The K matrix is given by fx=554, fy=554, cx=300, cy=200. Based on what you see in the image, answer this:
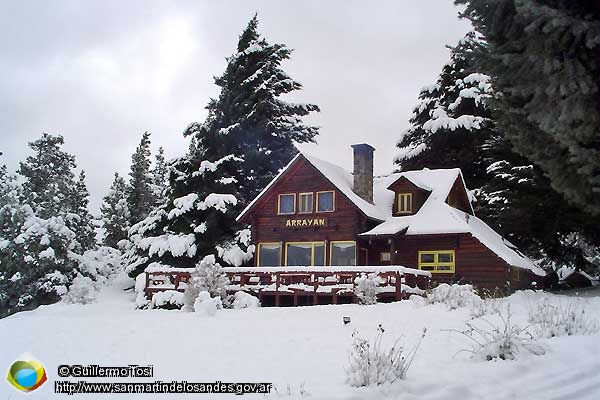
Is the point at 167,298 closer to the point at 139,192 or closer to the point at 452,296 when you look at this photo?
the point at 452,296

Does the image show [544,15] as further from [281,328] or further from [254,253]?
[254,253]

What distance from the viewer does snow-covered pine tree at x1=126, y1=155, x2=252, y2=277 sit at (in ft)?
105

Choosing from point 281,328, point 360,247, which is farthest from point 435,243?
point 281,328

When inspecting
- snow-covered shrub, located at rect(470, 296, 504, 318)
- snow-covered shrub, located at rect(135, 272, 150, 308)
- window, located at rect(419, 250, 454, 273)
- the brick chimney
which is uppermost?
the brick chimney

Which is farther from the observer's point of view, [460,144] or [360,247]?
[460,144]

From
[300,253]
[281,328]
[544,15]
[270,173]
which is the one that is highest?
[270,173]

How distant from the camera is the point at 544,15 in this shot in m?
6.58

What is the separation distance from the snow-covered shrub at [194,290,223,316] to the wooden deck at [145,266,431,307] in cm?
244

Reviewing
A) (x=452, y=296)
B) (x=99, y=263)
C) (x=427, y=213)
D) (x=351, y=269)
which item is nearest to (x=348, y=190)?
(x=427, y=213)

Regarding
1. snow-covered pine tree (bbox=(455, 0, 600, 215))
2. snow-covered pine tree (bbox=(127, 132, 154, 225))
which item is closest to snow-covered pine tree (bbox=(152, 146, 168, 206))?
snow-covered pine tree (bbox=(127, 132, 154, 225))

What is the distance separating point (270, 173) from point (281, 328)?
24679 mm

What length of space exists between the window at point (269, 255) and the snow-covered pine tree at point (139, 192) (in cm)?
2084

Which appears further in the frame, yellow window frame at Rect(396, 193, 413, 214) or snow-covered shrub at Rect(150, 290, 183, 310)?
yellow window frame at Rect(396, 193, 413, 214)

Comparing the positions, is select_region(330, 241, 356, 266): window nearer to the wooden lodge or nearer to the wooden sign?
the wooden lodge
